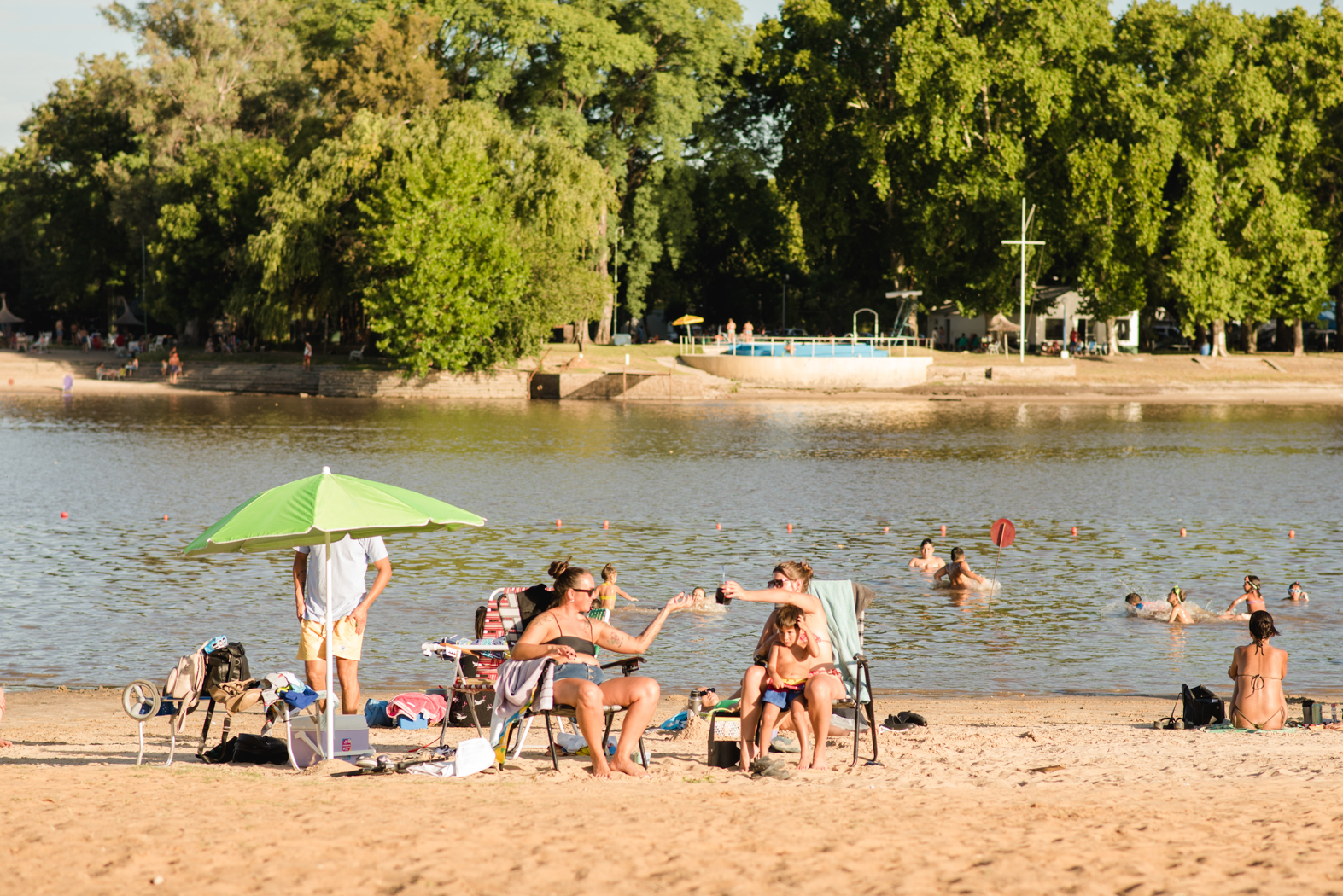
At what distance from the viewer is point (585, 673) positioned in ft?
26.8

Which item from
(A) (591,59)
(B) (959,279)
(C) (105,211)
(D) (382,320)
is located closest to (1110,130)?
(B) (959,279)

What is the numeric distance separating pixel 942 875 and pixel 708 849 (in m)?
1.09

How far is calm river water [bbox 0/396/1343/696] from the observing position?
14.0m

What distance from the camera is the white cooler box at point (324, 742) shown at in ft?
27.6

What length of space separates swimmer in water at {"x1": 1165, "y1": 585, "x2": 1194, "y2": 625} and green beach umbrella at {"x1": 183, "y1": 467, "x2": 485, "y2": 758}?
32.1 ft

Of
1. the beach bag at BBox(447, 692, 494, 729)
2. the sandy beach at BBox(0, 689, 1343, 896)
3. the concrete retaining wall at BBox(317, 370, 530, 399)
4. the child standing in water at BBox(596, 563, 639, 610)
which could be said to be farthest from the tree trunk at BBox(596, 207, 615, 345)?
the sandy beach at BBox(0, 689, 1343, 896)

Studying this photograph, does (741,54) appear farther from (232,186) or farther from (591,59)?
(232,186)

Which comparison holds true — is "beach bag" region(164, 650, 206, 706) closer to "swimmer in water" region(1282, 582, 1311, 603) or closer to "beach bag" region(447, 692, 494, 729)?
"beach bag" region(447, 692, 494, 729)

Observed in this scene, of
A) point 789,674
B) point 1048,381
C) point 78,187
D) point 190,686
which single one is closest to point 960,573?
point 789,674

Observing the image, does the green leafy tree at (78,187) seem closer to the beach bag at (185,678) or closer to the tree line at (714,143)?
the tree line at (714,143)

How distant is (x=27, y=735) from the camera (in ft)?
31.8

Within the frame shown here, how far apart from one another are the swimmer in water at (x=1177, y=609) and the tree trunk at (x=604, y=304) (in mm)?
47689

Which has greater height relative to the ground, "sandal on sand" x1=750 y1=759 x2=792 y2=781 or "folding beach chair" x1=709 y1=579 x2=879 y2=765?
"folding beach chair" x1=709 y1=579 x2=879 y2=765

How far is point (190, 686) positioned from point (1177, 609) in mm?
11600
